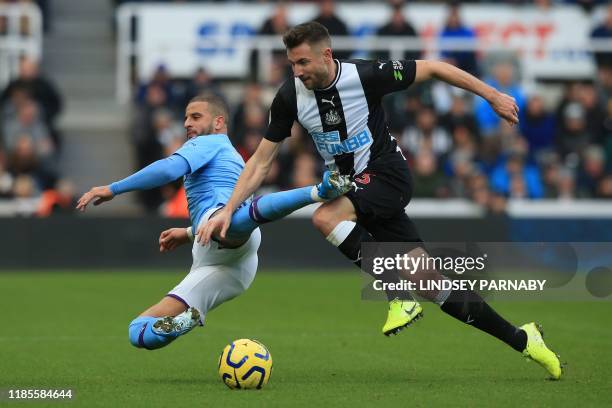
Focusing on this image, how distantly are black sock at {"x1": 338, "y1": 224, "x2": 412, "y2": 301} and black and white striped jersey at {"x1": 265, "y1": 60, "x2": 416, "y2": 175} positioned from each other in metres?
0.47

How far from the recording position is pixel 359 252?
25.5 feet

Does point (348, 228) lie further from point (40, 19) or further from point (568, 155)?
point (40, 19)

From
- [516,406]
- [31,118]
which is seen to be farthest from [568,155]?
[516,406]


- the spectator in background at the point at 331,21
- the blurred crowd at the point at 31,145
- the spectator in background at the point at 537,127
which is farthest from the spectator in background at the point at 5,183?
the spectator in background at the point at 537,127

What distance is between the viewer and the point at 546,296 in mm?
14531

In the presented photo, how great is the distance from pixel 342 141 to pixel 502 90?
11.0 metres

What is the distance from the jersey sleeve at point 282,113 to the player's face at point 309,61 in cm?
25

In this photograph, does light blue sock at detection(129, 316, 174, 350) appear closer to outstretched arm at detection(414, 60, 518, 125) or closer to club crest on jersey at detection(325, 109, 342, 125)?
club crest on jersey at detection(325, 109, 342, 125)

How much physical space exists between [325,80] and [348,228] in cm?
97

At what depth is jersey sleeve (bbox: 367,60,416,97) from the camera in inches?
308

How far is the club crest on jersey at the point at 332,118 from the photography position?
786cm

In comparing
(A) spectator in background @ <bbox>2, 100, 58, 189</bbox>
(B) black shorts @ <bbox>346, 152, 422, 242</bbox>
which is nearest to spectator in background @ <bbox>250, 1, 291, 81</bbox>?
(A) spectator in background @ <bbox>2, 100, 58, 189</bbox>

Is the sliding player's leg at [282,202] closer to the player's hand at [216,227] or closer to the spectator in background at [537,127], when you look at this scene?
the player's hand at [216,227]

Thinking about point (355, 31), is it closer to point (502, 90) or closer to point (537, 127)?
point (502, 90)
